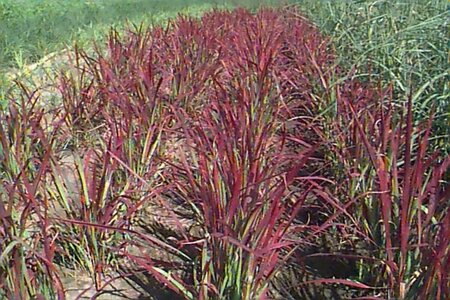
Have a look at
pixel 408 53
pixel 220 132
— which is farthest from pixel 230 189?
pixel 408 53

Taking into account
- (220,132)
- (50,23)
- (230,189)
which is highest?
(50,23)

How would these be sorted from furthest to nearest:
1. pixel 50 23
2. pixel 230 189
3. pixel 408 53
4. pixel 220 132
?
pixel 50 23 → pixel 408 53 → pixel 220 132 → pixel 230 189

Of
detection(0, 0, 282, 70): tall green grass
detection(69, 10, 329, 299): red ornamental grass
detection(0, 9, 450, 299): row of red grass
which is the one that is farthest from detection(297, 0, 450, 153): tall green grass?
detection(0, 0, 282, 70): tall green grass

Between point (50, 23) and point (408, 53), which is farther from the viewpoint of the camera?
point (50, 23)

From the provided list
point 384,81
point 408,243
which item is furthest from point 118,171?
point 384,81

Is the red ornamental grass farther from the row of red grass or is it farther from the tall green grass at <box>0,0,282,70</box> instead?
the tall green grass at <box>0,0,282,70</box>

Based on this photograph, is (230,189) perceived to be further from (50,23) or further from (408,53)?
(50,23)

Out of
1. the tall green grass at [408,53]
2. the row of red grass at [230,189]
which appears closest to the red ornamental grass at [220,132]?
the row of red grass at [230,189]

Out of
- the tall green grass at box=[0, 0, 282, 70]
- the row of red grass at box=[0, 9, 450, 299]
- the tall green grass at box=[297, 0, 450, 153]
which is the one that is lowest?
the row of red grass at box=[0, 9, 450, 299]

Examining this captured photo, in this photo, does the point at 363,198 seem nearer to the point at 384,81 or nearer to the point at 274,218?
the point at 274,218

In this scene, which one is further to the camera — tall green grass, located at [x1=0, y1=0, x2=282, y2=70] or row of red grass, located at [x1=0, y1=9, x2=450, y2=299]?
tall green grass, located at [x1=0, y1=0, x2=282, y2=70]

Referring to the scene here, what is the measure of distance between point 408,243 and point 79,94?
1950mm

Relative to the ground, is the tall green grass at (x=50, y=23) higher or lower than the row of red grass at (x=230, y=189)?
higher

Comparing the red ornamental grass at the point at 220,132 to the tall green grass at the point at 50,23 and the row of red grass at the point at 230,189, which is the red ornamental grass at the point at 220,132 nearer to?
the row of red grass at the point at 230,189
